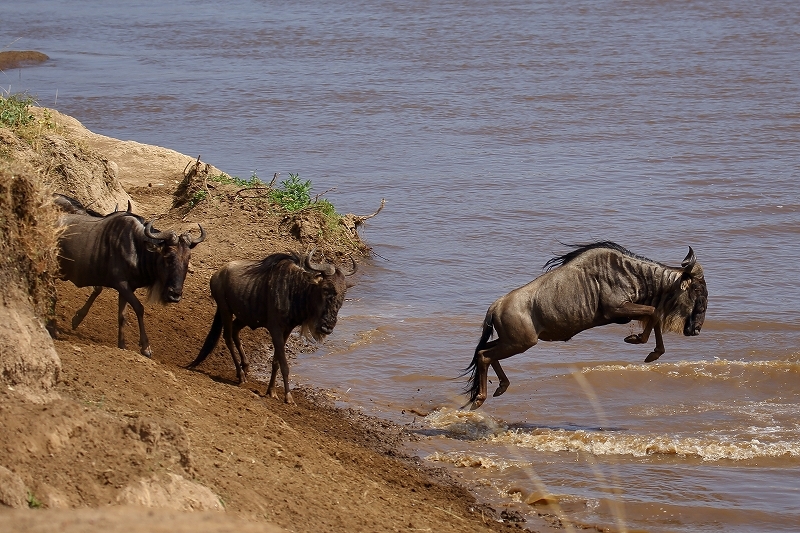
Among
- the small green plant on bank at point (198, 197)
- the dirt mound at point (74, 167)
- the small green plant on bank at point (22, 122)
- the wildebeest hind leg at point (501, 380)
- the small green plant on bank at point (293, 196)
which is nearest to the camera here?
the wildebeest hind leg at point (501, 380)

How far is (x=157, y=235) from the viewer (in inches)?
378

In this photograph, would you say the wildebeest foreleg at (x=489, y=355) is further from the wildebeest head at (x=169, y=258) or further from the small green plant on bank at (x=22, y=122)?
the small green plant on bank at (x=22, y=122)

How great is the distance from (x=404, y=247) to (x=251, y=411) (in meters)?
7.44

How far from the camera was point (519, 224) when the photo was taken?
55.2 ft

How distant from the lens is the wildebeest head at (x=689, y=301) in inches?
399

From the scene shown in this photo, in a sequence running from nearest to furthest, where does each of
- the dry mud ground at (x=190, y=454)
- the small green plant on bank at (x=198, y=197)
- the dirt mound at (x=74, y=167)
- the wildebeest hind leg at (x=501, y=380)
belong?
the dry mud ground at (x=190, y=454) < the wildebeest hind leg at (x=501, y=380) < the dirt mound at (x=74, y=167) < the small green plant on bank at (x=198, y=197)

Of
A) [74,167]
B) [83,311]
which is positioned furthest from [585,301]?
[74,167]

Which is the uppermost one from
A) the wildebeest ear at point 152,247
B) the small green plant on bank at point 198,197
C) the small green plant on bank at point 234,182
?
the wildebeest ear at point 152,247

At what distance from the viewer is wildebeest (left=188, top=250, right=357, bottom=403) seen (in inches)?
377

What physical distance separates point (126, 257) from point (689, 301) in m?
4.98

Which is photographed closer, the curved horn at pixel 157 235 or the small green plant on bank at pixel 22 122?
the curved horn at pixel 157 235

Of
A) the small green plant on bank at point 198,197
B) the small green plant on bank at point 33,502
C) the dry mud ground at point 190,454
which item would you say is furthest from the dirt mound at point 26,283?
the small green plant on bank at point 198,197

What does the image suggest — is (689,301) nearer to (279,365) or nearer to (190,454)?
(279,365)

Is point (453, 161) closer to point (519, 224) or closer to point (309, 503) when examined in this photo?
point (519, 224)
